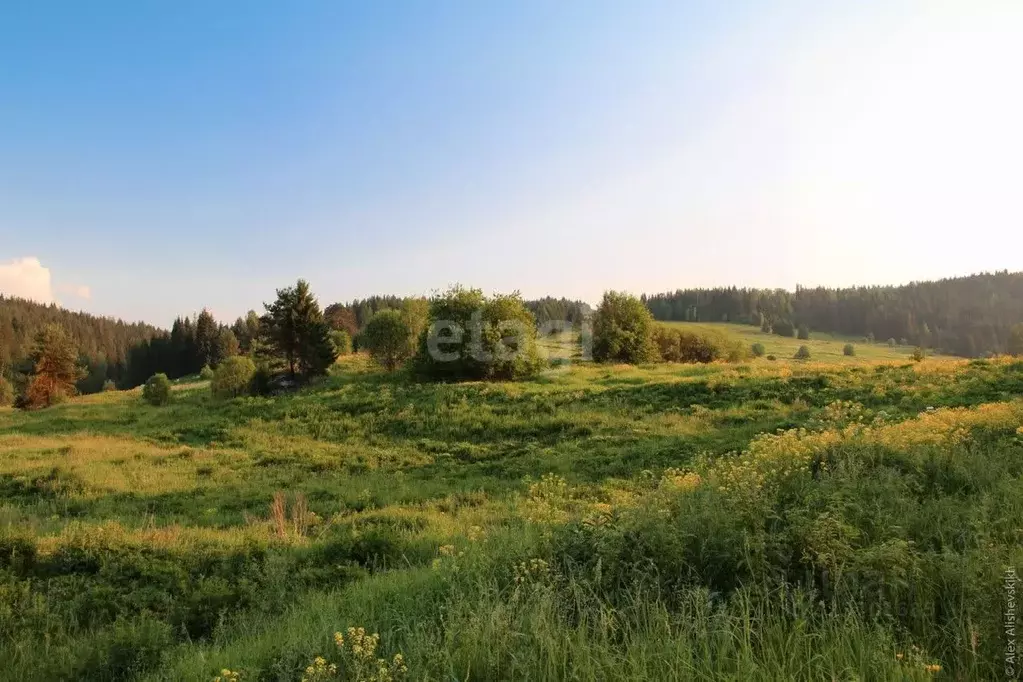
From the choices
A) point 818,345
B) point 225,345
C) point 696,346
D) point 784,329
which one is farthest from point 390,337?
point 784,329

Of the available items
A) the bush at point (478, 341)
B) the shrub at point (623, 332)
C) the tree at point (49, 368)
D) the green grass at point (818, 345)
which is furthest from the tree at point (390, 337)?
the green grass at point (818, 345)

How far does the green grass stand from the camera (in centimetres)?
7394

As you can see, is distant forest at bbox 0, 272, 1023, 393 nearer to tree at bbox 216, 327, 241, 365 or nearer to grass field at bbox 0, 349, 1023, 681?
tree at bbox 216, 327, 241, 365

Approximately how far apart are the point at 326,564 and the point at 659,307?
152 metres

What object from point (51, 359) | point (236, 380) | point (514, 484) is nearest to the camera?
point (514, 484)

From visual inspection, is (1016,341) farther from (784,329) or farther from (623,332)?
(784,329)

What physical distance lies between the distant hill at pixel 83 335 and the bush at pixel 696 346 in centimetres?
8794

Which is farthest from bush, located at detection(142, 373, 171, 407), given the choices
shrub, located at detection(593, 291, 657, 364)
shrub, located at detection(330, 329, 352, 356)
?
shrub, located at detection(593, 291, 657, 364)

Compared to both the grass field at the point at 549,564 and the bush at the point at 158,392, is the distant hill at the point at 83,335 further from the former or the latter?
the grass field at the point at 549,564

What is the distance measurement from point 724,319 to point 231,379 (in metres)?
125

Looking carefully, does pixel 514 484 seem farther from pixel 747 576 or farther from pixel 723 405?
pixel 723 405

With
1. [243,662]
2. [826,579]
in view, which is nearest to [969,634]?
[826,579]

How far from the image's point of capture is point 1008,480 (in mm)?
5703

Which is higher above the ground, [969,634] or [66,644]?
[969,634]
